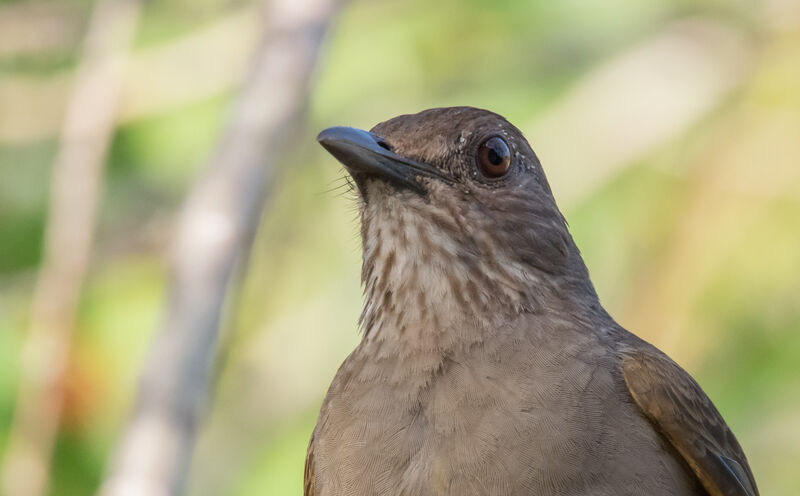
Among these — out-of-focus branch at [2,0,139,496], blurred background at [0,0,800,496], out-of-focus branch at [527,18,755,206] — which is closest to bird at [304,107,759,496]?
out-of-focus branch at [2,0,139,496]

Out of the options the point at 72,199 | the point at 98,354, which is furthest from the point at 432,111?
the point at 98,354

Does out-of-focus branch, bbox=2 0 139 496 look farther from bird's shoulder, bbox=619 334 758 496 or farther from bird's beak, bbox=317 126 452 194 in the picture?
bird's shoulder, bbox=619 334 758 496

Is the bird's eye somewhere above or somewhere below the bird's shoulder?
above

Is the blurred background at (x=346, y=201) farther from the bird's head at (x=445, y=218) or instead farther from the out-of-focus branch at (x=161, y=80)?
the bird's head at (x=445, y=218)

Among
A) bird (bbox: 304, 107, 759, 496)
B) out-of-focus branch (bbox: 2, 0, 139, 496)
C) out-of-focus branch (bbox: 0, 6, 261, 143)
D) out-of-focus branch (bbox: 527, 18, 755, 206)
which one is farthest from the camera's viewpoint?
out-of-focus branch (bbox: 527, 18, 755, 206)

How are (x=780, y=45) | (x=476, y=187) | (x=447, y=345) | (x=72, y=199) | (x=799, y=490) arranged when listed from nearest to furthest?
(x=447, y=345) < (x=476, y=187) < (x=72, y=199) < (x=799, y=490) < (x=780, y=45)

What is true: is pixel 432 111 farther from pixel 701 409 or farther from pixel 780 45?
pixel 780 45
